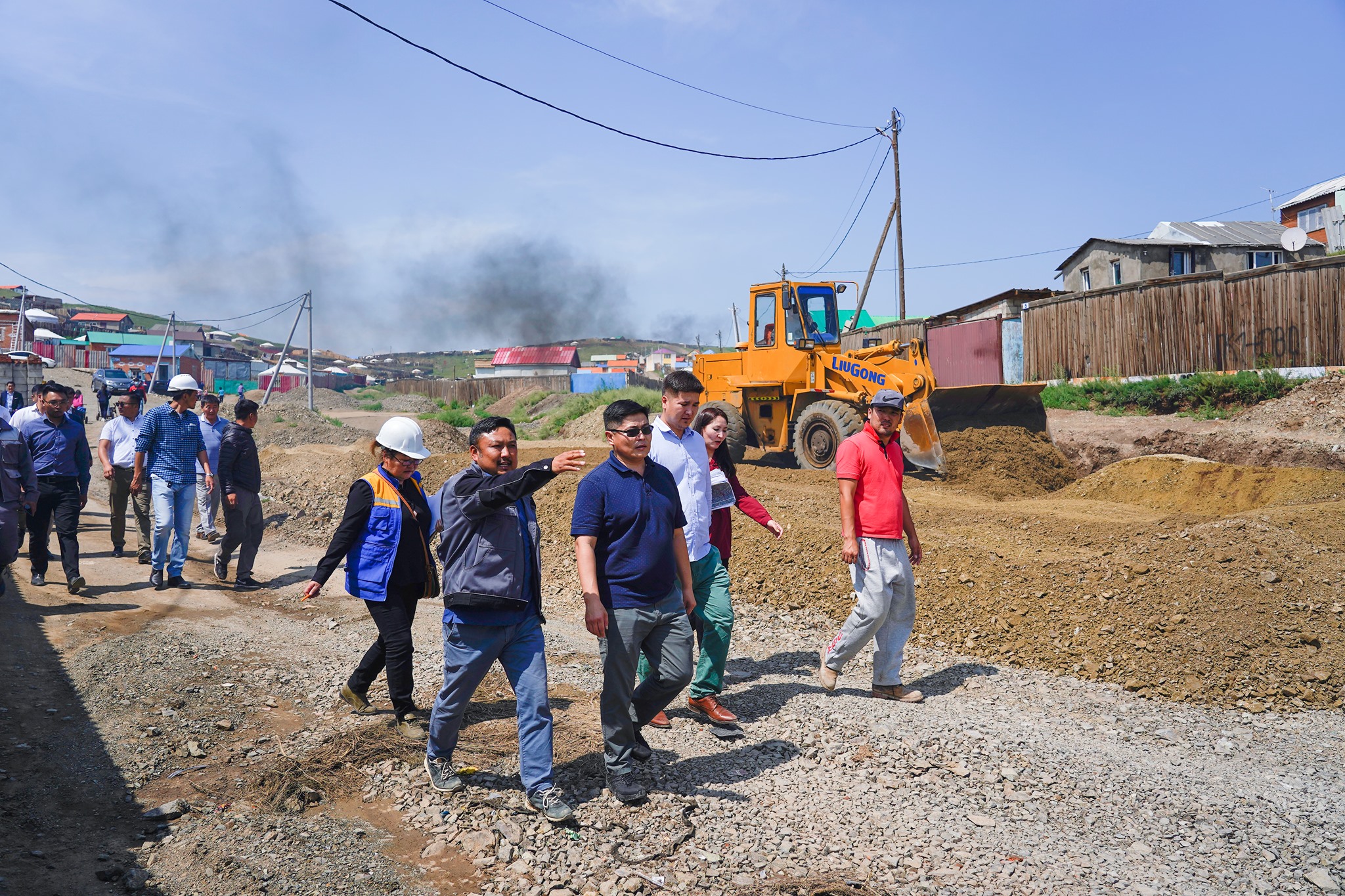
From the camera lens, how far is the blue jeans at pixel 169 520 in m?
8.04

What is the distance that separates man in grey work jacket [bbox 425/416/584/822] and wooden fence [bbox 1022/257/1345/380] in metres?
15.2

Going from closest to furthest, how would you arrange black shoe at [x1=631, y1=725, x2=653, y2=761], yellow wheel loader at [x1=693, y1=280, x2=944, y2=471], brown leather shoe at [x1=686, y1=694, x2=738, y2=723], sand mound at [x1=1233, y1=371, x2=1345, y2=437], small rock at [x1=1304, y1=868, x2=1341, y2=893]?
1. small rock at [x1=1304, y1=868, x2=1341, y2=893]
2. black shoe at [x1=631, y1=725, x2=653, y2=761]
3. brown leather shoe at [x1=686, y1=694, x2=738, y2=723]
4. sand mound at [x1=1233, y1=371, x2=1345, y2=437]
5. yellow wheel loader at [x1=693, y1=280, x2=944, y2=471]

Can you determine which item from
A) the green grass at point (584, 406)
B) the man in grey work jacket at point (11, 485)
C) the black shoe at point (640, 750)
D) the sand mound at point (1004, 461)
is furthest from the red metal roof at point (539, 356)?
the black shoe at point (640, 750)

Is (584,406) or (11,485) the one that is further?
(584,406)

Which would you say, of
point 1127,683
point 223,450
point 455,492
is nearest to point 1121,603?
point 1127,683

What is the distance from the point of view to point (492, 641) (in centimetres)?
371

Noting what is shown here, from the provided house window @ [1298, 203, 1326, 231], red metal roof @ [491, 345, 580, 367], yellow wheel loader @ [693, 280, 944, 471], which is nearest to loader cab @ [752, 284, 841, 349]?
yellow wheel loader @ [693, 280, 944, 471]

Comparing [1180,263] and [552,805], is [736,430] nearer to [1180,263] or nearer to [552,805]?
[552,805]

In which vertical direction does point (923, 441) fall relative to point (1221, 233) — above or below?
below

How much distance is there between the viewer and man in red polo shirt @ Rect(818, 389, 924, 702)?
5.05 m

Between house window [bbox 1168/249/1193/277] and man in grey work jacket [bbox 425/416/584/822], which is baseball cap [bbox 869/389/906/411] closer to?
man in grey work jacket [bbox 425/416/584/822]

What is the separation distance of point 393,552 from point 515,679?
1151mm

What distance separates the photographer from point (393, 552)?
14.8ft

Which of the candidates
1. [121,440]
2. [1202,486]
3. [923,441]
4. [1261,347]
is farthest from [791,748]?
[1261,347]
